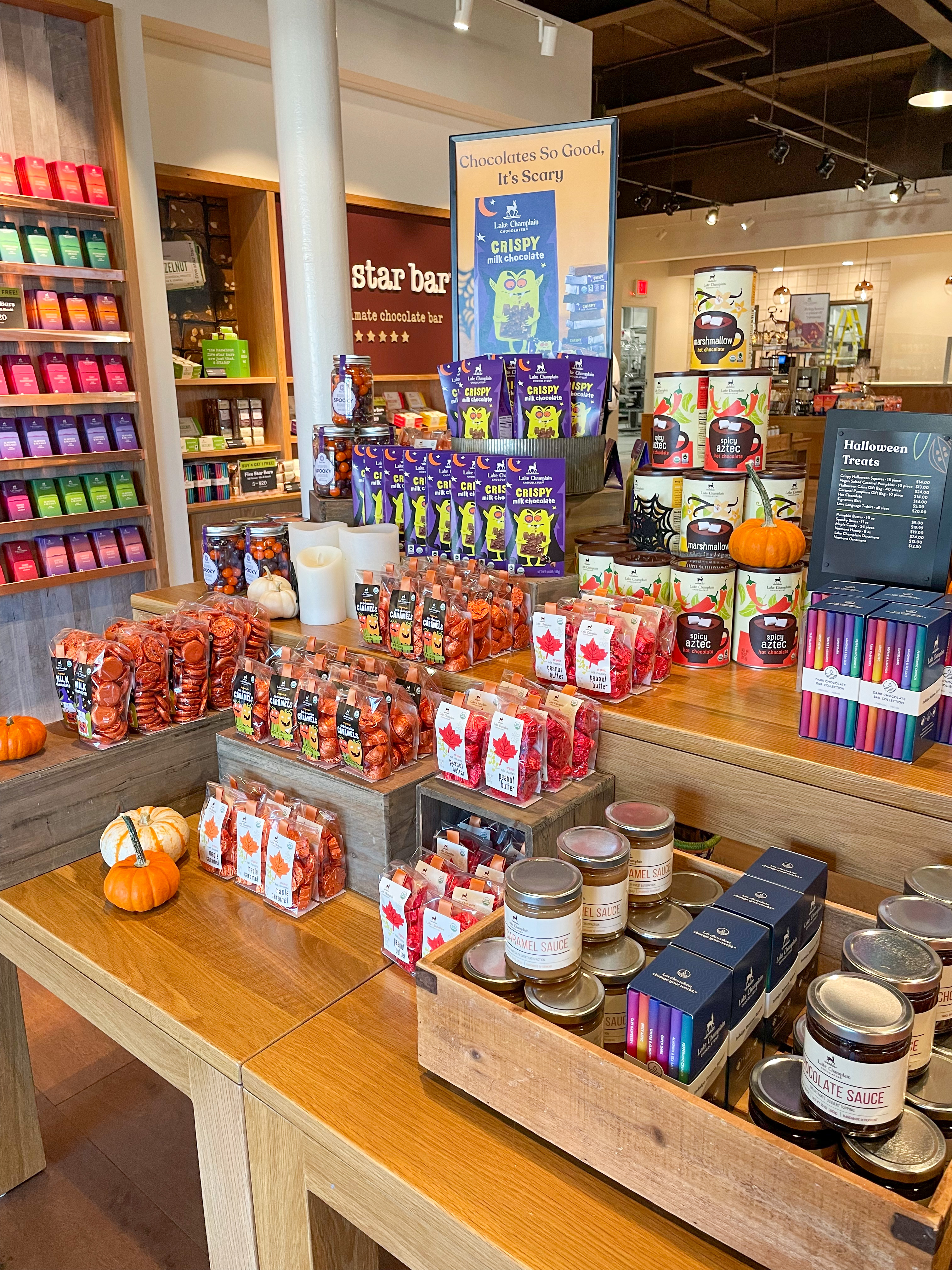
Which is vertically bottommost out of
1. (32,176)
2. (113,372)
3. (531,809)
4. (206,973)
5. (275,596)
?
(206,973)

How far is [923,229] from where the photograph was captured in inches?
417

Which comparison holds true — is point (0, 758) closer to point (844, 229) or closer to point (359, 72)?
point (359, 72)

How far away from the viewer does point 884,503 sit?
152cm

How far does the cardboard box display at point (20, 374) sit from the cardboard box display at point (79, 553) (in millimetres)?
657

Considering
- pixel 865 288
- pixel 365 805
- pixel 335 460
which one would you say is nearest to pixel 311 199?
pixel 335 460

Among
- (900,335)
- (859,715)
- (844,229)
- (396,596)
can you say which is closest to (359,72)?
(396,596)

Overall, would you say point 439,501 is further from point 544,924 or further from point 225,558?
point 544,924

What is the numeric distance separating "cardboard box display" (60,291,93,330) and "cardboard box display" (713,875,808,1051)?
394 cm

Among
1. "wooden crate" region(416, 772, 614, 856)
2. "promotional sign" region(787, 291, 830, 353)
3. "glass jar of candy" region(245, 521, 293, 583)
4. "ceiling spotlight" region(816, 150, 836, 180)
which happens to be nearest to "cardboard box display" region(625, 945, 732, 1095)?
"wooden crate" region(416, 772, 614, 856)

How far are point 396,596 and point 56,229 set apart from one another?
311cm

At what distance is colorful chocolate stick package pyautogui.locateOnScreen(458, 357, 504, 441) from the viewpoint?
2295 millimetres

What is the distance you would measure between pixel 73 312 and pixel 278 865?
338 cm

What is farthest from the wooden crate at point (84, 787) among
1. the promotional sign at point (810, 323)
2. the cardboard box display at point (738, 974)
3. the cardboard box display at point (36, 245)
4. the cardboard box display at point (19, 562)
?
the promotional sign at point (810, 323)

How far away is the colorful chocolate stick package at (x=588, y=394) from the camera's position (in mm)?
2342
